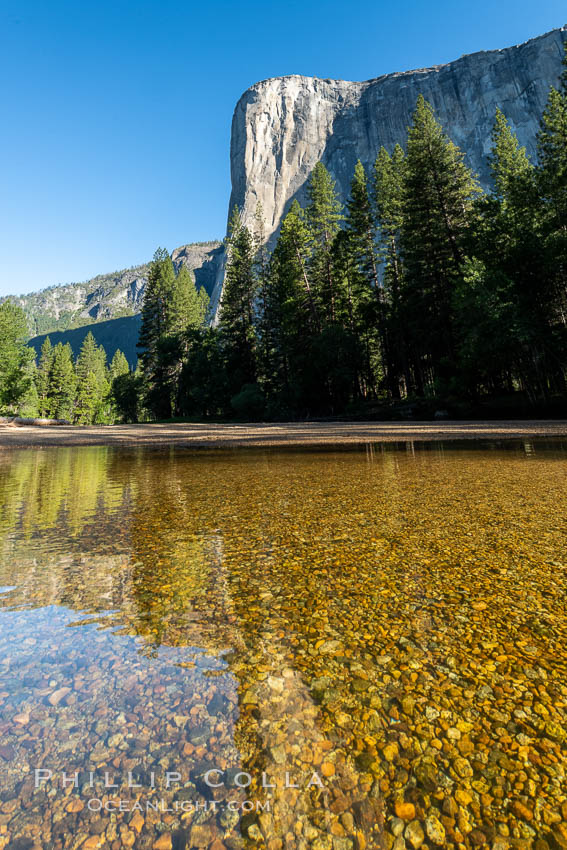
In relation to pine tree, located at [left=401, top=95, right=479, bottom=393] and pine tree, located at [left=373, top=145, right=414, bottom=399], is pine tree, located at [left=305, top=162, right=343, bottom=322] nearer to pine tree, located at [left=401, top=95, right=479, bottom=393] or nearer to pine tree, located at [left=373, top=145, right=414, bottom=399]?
pine tree, located at [left=373, top=145, right=414, bottom=399]

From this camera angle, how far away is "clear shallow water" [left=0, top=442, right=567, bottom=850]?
3.54ft

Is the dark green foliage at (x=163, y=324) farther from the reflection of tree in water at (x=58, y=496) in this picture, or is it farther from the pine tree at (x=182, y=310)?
the reflection of tree in water at (x=58, y=496)

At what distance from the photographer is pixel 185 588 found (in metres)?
2.53

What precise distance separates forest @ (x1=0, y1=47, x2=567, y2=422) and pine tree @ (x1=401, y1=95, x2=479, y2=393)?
83 mm

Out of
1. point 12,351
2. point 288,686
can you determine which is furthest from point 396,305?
point 12,351

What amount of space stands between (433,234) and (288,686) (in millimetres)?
28229

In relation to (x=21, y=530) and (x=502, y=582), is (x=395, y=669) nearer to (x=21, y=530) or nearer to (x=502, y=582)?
(x=502, y=582)

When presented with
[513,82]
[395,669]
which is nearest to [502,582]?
[395,669]

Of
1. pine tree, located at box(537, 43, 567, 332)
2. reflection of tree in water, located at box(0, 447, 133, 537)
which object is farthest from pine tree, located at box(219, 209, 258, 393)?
reflection of tree in water, located at box(0, 447, 133, 537)

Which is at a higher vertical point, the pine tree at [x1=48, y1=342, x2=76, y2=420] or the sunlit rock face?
the sunlit rock face

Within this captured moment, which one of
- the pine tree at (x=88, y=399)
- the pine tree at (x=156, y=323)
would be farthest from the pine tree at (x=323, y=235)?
the pine tree at (x=88, y=399)

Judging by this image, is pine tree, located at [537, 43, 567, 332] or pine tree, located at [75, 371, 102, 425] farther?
pine tree, located at [75, 371, 102, 425]

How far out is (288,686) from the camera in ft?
5.24

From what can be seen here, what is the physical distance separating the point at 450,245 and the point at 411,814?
2803 cm
